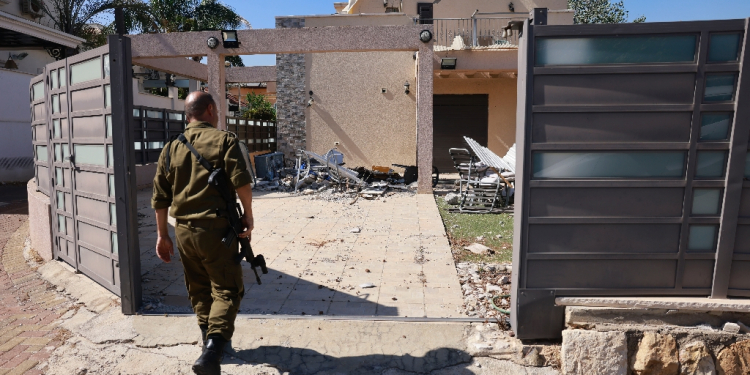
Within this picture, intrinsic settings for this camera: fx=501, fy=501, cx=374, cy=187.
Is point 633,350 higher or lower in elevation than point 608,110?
lower

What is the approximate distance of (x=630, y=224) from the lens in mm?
3088

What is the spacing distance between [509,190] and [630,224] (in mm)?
6039

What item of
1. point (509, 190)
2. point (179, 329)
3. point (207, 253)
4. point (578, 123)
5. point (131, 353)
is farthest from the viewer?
point (509, 190)

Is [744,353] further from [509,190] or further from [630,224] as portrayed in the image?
[509,190]

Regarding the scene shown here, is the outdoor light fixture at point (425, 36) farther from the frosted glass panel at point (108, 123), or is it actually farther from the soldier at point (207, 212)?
the soldier at point (207, 212)

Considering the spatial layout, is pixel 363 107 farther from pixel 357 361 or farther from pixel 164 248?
pixel 357 361

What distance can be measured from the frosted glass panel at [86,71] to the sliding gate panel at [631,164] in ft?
10.2

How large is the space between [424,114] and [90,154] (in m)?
7.86

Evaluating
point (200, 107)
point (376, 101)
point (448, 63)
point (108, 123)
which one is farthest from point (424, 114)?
point (200, 107)

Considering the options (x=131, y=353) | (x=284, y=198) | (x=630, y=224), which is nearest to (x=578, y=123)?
(x=630, y=224)

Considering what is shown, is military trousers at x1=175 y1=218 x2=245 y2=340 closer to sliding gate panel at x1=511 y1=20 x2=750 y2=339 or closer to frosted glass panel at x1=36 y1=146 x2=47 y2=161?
sliding gate panel at x1=511 y1=20 x2=750 y2=339

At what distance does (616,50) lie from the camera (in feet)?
9.82

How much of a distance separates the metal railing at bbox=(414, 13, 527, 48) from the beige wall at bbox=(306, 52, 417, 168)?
5.61ft

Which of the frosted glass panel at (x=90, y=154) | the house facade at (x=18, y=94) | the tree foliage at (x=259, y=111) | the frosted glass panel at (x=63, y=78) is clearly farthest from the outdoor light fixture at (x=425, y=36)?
the tree foliage at (x=259, y=111)
